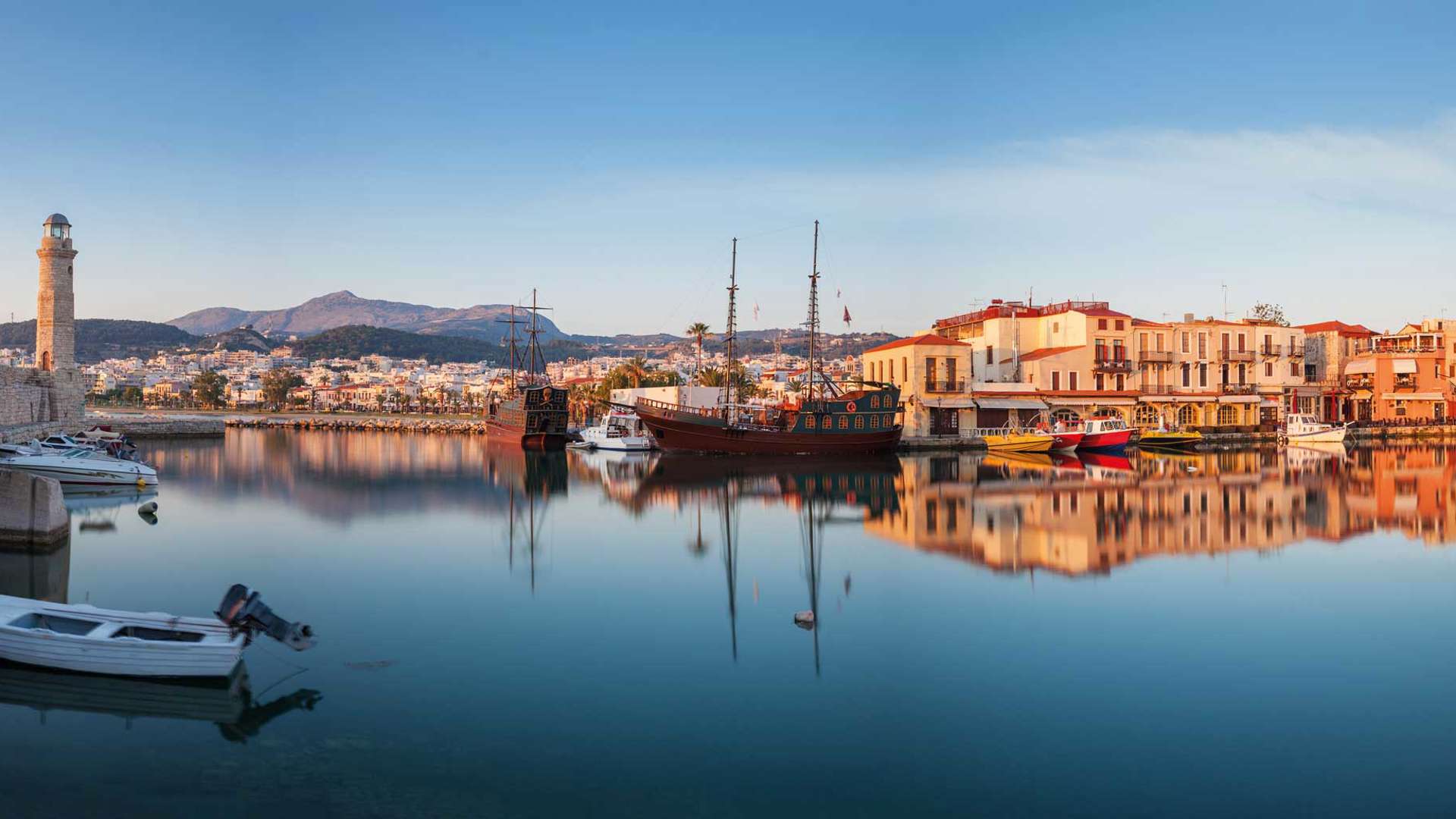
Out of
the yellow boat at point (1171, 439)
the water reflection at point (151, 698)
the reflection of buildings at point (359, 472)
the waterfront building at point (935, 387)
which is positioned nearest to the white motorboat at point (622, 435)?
the reflection of buildings at point (359, 472)

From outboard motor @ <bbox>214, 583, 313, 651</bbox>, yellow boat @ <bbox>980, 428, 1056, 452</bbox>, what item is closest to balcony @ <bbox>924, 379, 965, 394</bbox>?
yellow boat @ <bbox>980, 428, 1056, 452</bbox>

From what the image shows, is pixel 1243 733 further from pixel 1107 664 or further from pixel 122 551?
pixel 122 551

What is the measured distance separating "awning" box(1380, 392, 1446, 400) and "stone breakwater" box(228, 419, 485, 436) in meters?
63.5

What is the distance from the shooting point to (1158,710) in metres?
9.34

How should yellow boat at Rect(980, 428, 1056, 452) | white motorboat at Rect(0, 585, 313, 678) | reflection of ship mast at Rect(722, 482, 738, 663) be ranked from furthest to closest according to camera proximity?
yellow boat at Rect(980, 428, 1056, 452) < reflection of ship mast at Rect(722, 482, 738, 663) < white motorboat at Rect(0, 585, 313, 678)

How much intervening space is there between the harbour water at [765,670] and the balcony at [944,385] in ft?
90.1

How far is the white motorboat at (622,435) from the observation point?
49.3m

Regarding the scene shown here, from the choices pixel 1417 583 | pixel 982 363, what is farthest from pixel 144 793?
pixel 982 363

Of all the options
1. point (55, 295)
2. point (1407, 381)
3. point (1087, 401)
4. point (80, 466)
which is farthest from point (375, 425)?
point (1407, 381)

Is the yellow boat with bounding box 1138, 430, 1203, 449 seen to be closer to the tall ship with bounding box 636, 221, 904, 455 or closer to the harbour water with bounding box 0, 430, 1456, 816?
the tall ship with bounding box 636, 221, 904, 455

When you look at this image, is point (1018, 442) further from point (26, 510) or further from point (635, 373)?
point (26, 510)

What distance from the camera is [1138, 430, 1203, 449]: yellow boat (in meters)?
49.0

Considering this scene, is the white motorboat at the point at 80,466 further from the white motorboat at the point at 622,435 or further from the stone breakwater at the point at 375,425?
the stone breakwater at the point at 375,425

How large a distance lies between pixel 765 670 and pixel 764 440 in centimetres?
3403
